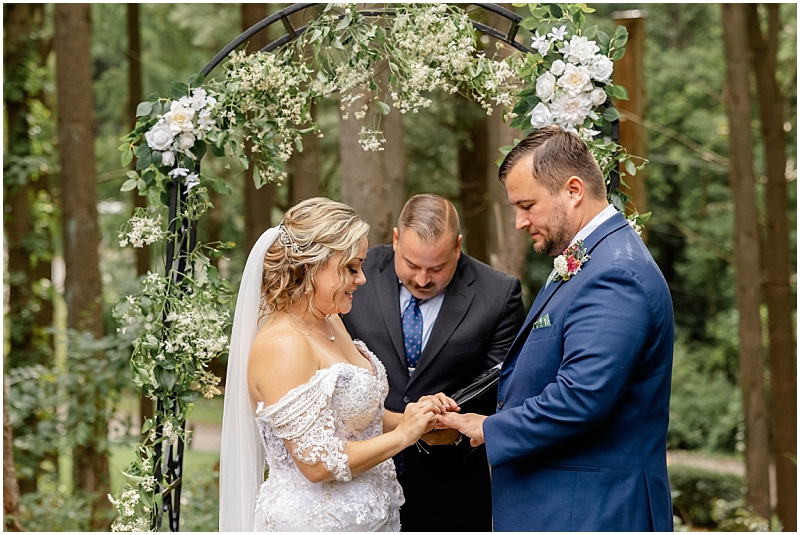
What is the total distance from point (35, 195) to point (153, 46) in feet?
15.8

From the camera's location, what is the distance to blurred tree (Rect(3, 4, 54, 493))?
25.4 ft

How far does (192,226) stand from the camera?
394 centimetres

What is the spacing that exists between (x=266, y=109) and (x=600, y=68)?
60.0 inches

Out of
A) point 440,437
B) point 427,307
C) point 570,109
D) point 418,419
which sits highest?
point 570,109

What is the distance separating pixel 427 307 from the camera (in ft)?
12.8

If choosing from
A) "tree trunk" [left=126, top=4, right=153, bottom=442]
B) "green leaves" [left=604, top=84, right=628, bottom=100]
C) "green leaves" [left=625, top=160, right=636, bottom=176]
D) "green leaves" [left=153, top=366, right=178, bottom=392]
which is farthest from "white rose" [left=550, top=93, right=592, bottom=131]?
"tree trunk" [left=126, top=4, right=153, bottom=442]

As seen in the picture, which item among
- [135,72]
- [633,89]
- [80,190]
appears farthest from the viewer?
[135,72]

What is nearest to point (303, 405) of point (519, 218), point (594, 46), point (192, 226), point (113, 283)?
point (519, 218)

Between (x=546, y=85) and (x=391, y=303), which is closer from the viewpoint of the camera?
(x=546, y=85)

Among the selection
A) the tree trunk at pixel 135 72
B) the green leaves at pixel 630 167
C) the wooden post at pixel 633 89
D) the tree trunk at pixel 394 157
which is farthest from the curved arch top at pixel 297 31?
the tree trunk at pixel 135 72

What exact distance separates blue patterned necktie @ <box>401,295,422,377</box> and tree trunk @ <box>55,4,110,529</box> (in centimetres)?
414

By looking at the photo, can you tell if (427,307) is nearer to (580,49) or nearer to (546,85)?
(546,85)

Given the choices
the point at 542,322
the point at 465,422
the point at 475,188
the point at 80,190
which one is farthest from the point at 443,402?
the point at 475,188

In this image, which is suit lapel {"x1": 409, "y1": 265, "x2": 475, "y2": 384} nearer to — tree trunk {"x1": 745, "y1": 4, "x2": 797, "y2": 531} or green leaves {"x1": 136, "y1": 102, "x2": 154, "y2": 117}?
green leaves {"x1": 136, "y1": 102, "x2": 154, "y2": 117}
